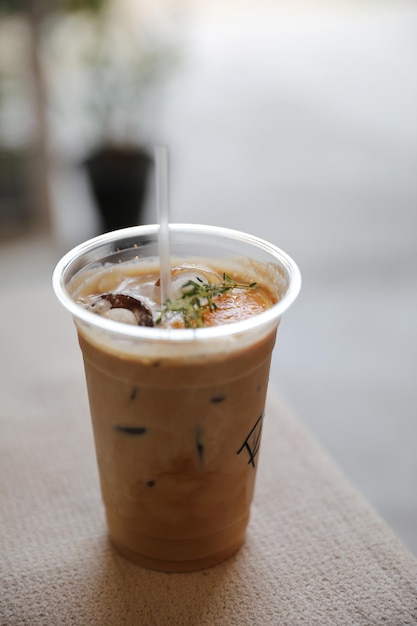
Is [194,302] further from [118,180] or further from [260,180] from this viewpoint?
[260,180]

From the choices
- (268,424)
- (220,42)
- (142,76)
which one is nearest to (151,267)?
(268,424)

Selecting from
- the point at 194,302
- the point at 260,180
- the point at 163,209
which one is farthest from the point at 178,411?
the point at 260,180

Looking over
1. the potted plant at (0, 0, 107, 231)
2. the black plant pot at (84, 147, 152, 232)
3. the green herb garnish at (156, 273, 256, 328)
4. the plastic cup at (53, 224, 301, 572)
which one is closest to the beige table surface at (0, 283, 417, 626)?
the plastic cup at (53, 224, 301, 572)

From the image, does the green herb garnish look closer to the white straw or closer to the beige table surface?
the white straw

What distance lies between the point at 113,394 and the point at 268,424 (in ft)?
1.51

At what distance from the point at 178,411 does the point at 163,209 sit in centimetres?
→ 25

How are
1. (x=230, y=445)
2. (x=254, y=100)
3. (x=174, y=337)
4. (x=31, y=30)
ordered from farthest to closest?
(x=254, y=100) < (x=31, y=30) < (x=230, y=445) < (x=174, y=337)

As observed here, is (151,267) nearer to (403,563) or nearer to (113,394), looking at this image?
(113,394)

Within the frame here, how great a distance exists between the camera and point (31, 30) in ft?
8.45

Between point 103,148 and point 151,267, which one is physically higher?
point 151,267

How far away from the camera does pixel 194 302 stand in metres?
0.86

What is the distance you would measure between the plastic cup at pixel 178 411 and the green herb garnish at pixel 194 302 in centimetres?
6

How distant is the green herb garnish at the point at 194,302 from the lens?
0.84 metres

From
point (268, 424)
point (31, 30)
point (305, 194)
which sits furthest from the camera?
point (305, 194)
